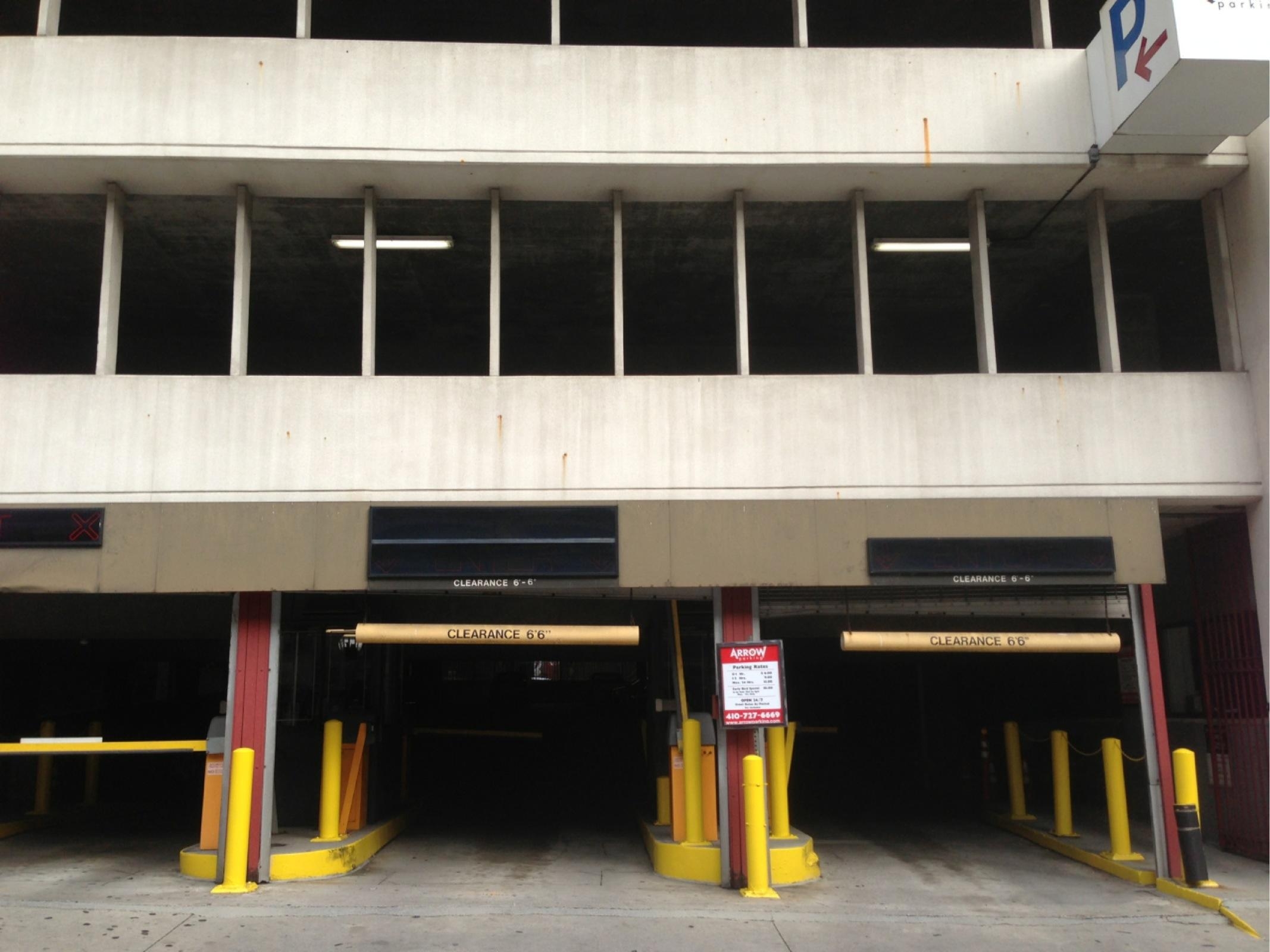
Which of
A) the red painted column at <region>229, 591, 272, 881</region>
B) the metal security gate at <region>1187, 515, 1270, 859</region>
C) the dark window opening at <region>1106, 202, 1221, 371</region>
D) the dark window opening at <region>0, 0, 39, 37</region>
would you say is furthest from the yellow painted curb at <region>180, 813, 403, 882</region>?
the dark window opening at <region>1106, 202, 1221, 371</region>

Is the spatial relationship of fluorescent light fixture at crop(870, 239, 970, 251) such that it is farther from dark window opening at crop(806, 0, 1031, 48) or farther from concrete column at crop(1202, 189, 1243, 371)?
dark window opening at crop(806, 0, 1031, 48)

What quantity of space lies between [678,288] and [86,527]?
7.54 m

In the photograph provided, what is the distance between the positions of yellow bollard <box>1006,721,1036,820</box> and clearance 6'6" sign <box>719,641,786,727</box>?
465 cm

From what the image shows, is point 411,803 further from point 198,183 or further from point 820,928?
point 198,183

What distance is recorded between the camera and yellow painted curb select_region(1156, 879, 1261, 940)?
815 cm

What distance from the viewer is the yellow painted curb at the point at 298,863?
31.6 ft

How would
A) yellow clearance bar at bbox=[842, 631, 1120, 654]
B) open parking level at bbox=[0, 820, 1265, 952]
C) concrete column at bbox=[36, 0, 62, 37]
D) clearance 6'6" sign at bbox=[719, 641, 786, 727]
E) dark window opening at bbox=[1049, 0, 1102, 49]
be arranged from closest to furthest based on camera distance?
open parking level at bbox=[0, 820, 1265, 952] < clearance 6'6" sign at bbox=[719, 641, 786, 727] < yellow clearance bar at bbox=[842, 631, 1120, 654] < concrete column at bbox=[36, 0, 62, 37] < dark window opening at bbox=[1049, 0, 1102, 49]

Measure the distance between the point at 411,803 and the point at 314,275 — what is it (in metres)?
6.94

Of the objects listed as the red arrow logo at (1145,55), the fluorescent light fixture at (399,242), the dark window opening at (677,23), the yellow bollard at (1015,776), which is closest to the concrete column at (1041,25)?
the red arrow logo at (1145,55)

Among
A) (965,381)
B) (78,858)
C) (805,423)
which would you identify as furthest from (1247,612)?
(78,858)

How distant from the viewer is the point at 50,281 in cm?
1301

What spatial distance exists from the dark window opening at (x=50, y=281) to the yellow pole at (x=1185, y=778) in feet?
37.2

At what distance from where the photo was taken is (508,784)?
1695cm

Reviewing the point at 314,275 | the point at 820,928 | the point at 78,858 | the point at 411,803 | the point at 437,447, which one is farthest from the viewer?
the point at 411,803
